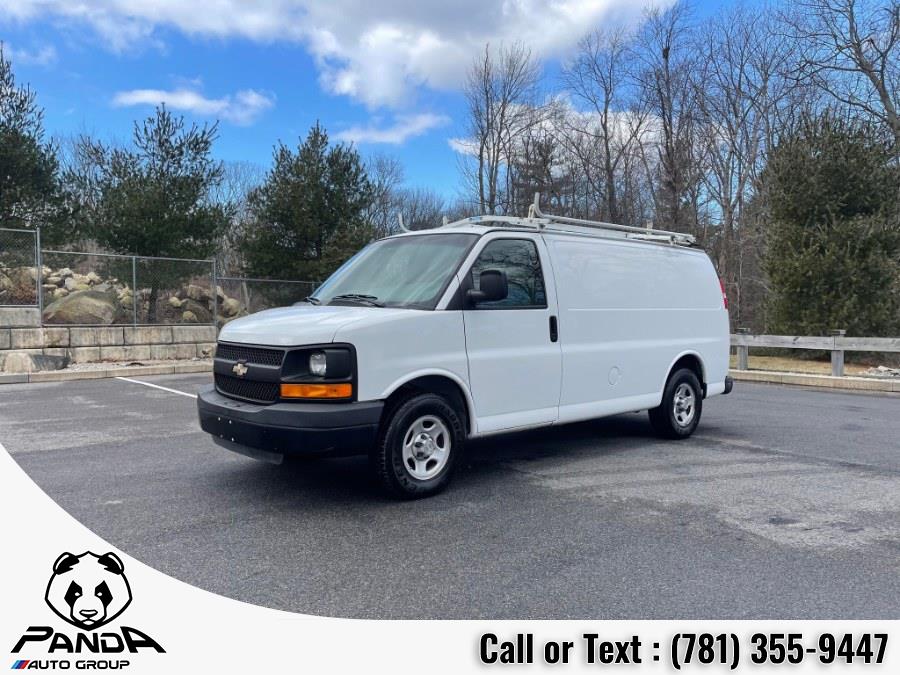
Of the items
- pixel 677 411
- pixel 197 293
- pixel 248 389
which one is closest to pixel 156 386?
pixel 197 293

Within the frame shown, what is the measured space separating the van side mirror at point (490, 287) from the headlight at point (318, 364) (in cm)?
135

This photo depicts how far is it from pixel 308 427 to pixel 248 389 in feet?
2.64

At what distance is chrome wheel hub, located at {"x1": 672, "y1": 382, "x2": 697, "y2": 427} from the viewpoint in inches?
309

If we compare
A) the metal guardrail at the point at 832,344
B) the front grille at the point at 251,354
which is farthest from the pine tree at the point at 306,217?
the front grille at the point at 251,354

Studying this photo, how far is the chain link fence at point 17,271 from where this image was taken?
15828 millimetres

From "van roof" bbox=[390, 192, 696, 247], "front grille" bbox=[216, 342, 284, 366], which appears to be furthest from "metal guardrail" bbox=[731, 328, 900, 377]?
"front grille" bbox=[216, 342, 284, 366]

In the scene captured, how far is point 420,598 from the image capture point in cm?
362

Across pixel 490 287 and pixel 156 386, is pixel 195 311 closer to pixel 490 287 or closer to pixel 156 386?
pixel 156 386

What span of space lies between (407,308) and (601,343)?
A: 2294mm

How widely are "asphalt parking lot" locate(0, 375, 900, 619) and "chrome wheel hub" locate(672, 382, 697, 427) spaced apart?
0.91 feet

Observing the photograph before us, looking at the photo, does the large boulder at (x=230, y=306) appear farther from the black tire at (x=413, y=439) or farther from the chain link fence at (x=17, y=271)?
the black tire at (x=413, y=439)

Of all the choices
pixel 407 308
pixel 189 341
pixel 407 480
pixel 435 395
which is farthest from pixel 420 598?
pixel 189 341

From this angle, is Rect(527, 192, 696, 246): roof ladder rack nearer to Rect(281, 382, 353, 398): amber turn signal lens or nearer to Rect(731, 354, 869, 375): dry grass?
Rect(281, 382, 353, 398): amber turn signal lens

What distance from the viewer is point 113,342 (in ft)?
56.1
